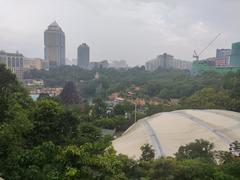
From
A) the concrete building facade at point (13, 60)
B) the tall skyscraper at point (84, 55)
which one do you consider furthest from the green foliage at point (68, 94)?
the tall skyscraper at point (84, 55)

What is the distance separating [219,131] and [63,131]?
28.0 ft

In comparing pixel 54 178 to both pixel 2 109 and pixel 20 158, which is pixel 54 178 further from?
pixel 2 109

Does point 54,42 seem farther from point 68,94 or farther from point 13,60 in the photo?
point 68,94

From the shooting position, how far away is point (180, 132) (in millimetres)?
15719

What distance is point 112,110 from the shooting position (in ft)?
92.7

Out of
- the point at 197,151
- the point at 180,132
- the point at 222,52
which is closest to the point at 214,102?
the point at 180,132

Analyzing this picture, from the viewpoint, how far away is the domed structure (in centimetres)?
1399

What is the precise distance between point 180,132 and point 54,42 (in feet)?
322

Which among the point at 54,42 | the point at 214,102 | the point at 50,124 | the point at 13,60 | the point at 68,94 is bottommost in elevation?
the point at 68,94

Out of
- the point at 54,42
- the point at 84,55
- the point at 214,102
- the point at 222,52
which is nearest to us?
the point at 214,102

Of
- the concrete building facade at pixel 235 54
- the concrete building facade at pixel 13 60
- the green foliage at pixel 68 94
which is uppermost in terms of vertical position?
the concrete building facade at pixel 235 54

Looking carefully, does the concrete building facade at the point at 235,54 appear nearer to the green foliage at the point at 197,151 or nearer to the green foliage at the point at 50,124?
the green foliage at the point at 197,151

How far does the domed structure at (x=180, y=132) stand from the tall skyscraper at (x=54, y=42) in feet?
300

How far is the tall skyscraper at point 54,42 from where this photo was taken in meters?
108
